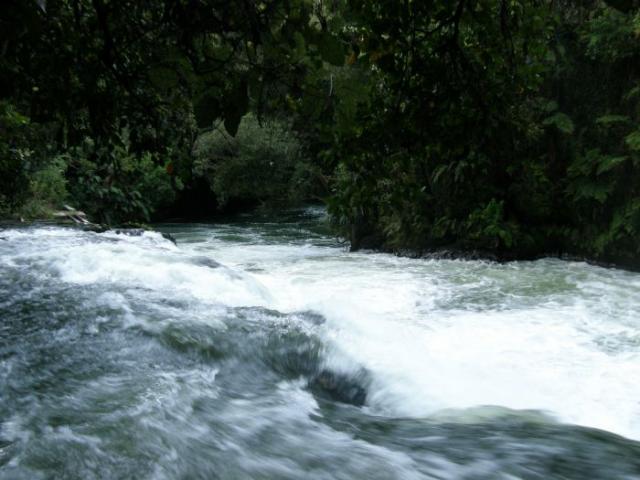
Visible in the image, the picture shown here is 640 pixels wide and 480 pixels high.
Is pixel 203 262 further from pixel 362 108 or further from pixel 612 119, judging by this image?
pixel 612 119

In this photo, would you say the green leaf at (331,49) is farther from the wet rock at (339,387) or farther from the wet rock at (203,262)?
the wet rock at (203,262)

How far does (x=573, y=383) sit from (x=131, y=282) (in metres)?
4.90

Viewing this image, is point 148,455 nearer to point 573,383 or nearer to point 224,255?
point 573,383

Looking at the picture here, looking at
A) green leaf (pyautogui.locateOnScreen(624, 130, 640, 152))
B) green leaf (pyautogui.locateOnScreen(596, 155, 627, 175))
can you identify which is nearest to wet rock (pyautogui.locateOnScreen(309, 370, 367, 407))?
green leaf (pyautogui.locateOnScreen(624, 130, 640, 152))

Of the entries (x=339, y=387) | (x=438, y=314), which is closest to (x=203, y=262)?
(x=438, y=314)

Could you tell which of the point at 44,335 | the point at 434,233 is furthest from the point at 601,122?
the point at 44,335

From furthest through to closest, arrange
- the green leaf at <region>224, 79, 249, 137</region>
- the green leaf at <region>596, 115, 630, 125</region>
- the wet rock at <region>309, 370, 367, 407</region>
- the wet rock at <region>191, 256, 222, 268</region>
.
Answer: the green leaf at <region>596, 115, 630, 125</region> → the wet rock at <region>191, 256, 222, 268</region> → the wet rock at <region>309, 370, 367, 407</region> → the green leaf at <region>224, 79, 249, 137</region>

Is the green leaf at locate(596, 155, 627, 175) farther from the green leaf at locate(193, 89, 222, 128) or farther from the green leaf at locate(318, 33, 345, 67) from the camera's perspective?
the green leaf at locate(193, 89, 222, 128)

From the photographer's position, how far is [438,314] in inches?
295

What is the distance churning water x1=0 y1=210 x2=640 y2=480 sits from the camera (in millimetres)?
2754

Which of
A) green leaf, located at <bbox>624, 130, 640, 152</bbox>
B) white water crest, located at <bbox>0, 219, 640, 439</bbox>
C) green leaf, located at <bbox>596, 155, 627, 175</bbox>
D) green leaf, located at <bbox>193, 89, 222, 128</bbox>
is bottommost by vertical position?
white water crest, located at <bbox>0, 219, 640, 439</bbox>

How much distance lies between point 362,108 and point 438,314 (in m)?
Result: 5.00

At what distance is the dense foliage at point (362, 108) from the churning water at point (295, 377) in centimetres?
123

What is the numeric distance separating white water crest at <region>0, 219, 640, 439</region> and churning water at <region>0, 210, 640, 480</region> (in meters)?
0.03
